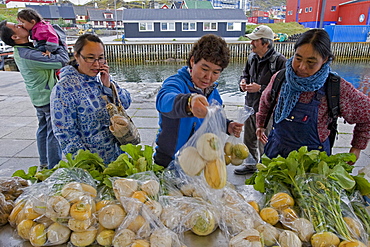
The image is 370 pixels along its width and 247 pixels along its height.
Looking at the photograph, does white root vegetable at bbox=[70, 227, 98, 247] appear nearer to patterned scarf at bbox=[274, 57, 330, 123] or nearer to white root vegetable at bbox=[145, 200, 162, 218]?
white root vegetable at bbox=[145, 200, 162, 218]

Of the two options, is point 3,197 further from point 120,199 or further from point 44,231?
point 120,199

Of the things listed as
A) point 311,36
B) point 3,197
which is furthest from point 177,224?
point 311,36

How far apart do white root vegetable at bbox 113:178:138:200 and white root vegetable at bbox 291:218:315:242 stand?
88 centimetres

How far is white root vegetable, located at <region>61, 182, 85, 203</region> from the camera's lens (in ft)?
4.41

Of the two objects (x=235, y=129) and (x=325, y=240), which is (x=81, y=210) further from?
(x=325, y=240)

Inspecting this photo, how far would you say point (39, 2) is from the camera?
2702 inches

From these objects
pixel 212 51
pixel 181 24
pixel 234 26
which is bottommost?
pixel 212 51

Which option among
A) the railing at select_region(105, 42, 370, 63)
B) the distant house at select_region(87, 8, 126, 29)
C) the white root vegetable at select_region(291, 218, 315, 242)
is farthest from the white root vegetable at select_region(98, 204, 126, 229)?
the distant house at select_region(87, 8, 126, 29)

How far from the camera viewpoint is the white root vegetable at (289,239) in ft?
4.25

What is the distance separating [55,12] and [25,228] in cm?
6222

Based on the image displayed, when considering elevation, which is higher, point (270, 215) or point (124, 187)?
point (124, 187)

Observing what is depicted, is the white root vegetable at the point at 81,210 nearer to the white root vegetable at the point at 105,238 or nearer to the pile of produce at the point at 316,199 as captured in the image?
the white root vegetable at the point at 105,238

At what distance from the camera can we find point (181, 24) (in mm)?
35312

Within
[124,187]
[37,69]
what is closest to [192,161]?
[124,187]
